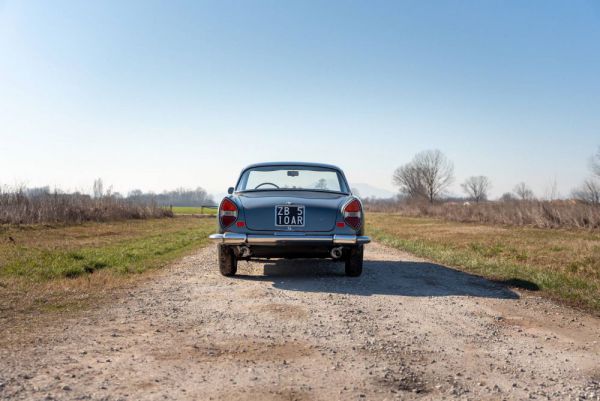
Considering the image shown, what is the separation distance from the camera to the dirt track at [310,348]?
291 cm

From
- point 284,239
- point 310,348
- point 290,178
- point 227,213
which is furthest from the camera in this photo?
point 290,178

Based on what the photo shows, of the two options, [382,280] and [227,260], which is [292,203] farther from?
[382,280]

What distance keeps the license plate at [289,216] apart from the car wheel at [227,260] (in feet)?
3.16

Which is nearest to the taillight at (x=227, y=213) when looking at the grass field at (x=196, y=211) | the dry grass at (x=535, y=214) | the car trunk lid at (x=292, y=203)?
the car trunk lid at (x=292, y=203)

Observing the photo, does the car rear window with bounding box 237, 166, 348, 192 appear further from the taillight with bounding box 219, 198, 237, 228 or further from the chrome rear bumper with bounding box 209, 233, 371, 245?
the chrome rear bumper with bounding box 209, 233, 371, 245

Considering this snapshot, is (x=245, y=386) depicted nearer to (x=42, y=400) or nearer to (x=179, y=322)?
(x=42, y=400)

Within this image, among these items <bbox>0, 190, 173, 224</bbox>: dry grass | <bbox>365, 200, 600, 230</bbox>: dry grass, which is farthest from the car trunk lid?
<bbox>365, 200, 600, 230</bbox>: dry grass

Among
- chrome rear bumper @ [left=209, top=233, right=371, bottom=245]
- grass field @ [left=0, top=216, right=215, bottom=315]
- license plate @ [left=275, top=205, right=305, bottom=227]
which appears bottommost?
grass field @ [left=0, top=216, right=215, bottom=315]

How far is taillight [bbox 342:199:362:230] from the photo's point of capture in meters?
6.87

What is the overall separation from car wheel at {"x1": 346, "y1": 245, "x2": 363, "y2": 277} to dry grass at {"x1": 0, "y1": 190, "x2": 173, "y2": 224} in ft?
70.2

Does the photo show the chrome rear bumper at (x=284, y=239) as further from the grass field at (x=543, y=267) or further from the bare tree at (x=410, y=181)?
the bare tree at (x=410, y=181)

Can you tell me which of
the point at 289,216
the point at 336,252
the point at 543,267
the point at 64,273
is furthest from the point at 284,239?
the point at 543,267

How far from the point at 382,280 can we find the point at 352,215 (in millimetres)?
1237

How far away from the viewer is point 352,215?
22.6 feet
